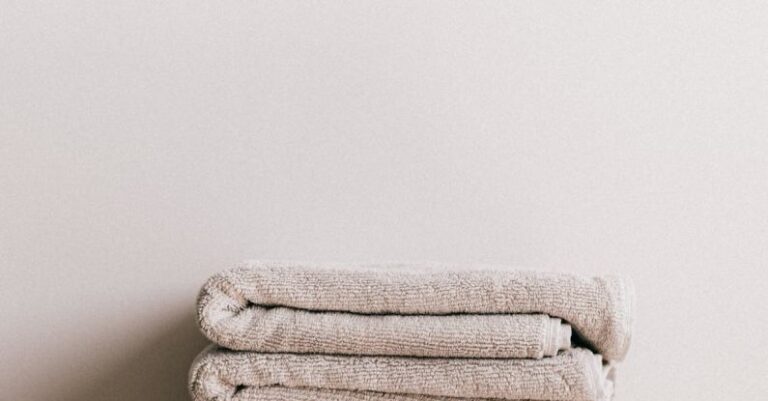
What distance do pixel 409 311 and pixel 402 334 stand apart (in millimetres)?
27

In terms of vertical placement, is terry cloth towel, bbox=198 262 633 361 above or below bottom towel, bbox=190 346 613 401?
above

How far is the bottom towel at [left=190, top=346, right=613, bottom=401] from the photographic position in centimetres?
70

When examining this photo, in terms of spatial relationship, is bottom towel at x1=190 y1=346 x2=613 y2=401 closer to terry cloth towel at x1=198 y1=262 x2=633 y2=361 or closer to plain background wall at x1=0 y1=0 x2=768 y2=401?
terry cloth towel at x1=198 y1=262 x2=633 y2=361

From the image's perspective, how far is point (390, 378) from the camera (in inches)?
28.2

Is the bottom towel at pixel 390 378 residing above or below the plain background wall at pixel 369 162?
below

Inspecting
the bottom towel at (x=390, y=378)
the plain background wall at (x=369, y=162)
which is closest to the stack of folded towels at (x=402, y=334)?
the bottom towel at (x=390, y=378)

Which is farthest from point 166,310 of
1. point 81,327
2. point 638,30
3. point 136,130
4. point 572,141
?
point 638,30

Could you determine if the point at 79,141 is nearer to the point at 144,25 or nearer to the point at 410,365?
the point at 144,25

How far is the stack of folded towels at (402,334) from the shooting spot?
2.32 ft

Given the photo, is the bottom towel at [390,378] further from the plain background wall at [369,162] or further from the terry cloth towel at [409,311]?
the plain background wall at [369,162]

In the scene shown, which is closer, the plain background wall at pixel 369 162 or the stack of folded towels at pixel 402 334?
the stack of folded towels at pixel 402 334

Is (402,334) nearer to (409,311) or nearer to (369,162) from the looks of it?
(409,311)

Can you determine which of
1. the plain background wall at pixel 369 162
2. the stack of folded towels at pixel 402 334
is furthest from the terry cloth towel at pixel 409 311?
the plain background wall at pixel 369 162

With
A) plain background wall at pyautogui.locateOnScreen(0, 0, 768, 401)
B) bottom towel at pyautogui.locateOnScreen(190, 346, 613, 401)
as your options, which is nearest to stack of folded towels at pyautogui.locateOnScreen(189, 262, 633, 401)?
bottom towel at pyautogui.locateOnScreen(190, 346, 613, 401)
